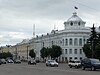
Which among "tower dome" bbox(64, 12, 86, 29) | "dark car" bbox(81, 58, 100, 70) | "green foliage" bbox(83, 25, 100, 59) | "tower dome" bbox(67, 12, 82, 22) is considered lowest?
"dark car" bbox(81, 58, 100, 70)

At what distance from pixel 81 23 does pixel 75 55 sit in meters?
13.4

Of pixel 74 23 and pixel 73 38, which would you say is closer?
pixel 73 38

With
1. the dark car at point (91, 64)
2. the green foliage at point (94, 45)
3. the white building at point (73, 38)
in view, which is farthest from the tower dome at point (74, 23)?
the dark car at point (91, 64)

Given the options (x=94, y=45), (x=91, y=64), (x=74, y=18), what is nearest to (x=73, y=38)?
(x=74, y=18)

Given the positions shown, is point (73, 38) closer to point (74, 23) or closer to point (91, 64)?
point (74, 23)

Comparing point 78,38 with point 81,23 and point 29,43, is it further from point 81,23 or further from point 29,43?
point 29,43

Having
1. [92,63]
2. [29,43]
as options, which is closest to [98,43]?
[92,63]

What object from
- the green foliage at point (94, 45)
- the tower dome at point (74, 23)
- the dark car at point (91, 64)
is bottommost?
the dark car at point (91, 64)

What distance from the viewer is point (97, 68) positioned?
43.3 m

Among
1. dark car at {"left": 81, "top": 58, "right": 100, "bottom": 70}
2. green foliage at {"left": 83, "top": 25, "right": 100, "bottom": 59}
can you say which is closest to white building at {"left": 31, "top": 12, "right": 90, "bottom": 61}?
green foliage at {"left": 83, "top": 25, "right": 100, "bottom": 59}

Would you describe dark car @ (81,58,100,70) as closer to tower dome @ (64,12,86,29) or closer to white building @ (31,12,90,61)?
white building @ (31,12,90,61)

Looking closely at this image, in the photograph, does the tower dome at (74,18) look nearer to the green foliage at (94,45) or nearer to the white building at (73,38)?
the white building at (73,38)

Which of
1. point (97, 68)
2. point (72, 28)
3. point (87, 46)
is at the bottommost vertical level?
point (97, 68)

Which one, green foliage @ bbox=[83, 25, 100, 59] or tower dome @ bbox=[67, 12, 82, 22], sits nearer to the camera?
green foliage @ bbox=[83, 25, 100, 59]
